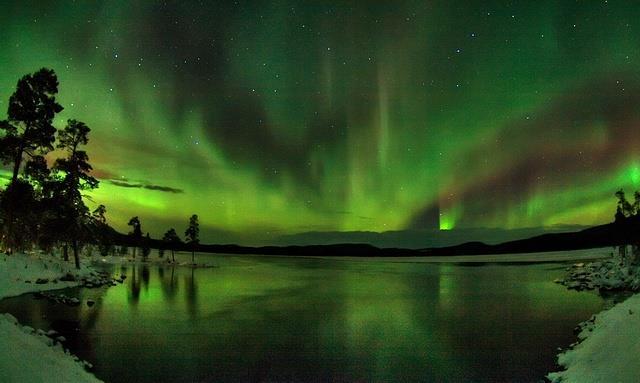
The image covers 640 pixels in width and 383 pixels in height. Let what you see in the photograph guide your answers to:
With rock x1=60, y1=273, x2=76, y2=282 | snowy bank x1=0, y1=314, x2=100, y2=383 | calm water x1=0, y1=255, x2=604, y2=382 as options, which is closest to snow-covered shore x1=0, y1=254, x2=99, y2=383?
snowy bank x1=0, y1=314, x2=100, y2=383

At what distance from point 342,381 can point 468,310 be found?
24.8 m

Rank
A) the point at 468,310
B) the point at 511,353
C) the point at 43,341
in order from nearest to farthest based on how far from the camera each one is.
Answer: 1. the point at 43,341
2. the point at 511,353
3. the point at 468,310

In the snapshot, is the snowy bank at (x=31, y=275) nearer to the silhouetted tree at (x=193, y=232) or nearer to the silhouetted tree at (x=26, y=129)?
the silhouetted tree at (x=26, y=129)

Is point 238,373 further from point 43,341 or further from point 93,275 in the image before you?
point 93,275

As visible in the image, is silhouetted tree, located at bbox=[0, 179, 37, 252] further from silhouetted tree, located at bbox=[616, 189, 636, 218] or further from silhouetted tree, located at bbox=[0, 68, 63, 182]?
silhouetted tree, located at bbox=[616, 189, 636, 218]

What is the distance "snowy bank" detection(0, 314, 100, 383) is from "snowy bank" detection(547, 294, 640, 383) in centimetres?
1572

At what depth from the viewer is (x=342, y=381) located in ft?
53.3

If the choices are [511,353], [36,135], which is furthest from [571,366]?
[36,135]

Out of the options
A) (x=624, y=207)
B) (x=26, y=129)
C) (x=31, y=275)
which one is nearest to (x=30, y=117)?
(x=26, y=129)

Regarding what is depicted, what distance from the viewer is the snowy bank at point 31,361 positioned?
34.6ft

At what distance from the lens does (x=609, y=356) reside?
15.1m

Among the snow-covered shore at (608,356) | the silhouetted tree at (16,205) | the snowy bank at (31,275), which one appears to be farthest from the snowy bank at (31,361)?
the silhouetted tree at (16,205)

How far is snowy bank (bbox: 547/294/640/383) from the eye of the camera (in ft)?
43.9

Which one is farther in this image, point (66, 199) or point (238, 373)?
point (66, 199)
